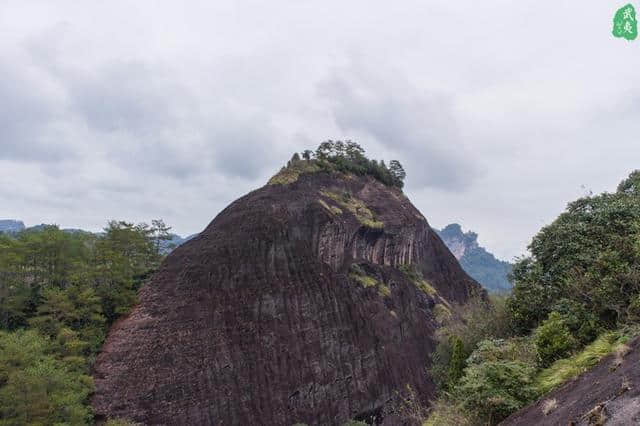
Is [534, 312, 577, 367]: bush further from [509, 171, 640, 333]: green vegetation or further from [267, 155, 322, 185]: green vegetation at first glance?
[267, 155, 322, 185]: green vegetation

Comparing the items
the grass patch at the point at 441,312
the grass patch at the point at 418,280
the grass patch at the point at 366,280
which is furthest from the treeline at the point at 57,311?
the grass patch at the point at 441,312

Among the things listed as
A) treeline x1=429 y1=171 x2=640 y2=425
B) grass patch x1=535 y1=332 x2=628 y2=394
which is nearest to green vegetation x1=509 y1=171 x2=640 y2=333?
treeline x1=429 y1=171 x2=640 y2=425

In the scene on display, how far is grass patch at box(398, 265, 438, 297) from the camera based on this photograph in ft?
168

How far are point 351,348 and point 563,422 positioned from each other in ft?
102

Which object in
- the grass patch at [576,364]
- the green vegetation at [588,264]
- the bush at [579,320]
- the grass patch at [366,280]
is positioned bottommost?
the grass patch at [576,364]

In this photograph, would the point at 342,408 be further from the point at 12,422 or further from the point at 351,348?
the point at 12,422

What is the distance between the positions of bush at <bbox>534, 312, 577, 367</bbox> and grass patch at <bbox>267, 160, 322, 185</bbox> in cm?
3601

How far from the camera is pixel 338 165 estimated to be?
53594mm

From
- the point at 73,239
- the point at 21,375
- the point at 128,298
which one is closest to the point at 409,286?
the point at 128,298

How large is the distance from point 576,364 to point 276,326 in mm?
26657

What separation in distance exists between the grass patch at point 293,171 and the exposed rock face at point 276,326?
→ 111 centimetres

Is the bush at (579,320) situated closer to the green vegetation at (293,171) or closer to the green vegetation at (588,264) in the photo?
the green vegetation at (588,264)

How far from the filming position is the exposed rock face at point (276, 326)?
2594 centimetres

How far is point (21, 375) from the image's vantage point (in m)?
18.3
